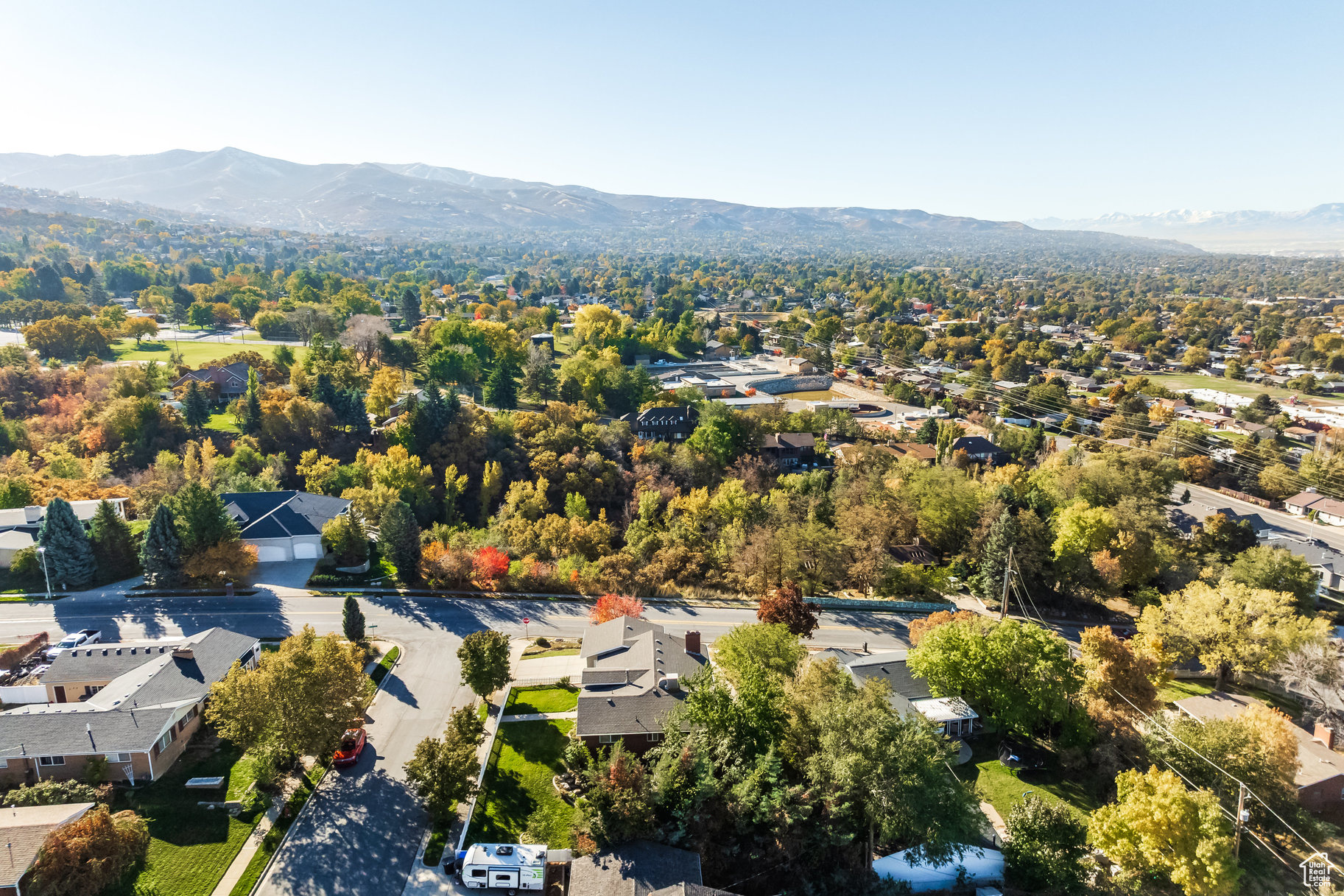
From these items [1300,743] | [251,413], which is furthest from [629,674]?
[251,413]

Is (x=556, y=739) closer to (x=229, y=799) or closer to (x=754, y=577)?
(x=229, y=799)

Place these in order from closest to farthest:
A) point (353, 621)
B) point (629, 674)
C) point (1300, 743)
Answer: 1. point (1300, 743)
2. point (629, 674)
3. point (353, 621)

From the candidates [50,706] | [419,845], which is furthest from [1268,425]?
[50,706]

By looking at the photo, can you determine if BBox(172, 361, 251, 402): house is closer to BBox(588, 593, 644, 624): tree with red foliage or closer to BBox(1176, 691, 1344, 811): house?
BBox(588, 593, 644, 624): tree with red foliage

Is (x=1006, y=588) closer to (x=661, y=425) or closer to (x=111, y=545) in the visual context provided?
(x=661, y=425)

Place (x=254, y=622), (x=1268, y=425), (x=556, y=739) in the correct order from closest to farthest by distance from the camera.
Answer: (x=556, y=739), (x=254, y=622), (x=1268, y=425)

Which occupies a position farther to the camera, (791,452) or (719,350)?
(719,350)
